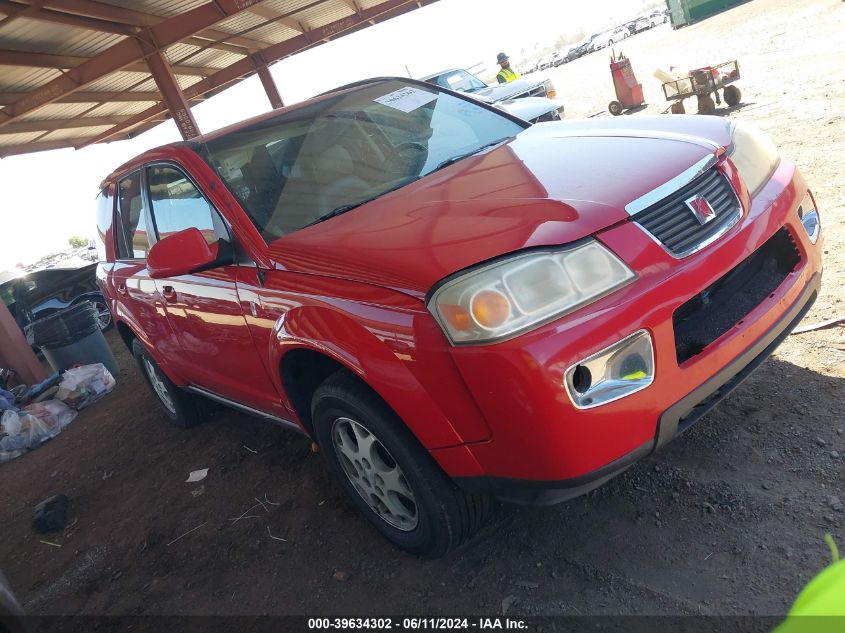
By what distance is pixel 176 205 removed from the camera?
10.5 ft

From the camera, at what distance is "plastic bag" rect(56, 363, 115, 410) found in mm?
6910

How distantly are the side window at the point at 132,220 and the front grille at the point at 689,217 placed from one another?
9.24ft

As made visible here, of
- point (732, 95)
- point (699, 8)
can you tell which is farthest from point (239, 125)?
point (699, 8)

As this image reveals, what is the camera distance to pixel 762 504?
2.20m

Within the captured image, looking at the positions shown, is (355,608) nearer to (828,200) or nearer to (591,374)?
(591,374)

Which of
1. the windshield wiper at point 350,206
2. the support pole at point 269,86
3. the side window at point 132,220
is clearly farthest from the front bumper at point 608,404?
the support pole at point 269,86

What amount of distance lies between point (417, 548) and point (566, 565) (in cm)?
55

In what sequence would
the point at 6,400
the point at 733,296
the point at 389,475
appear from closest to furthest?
the point at 733,296, the point at 389,475, the point at 6,400

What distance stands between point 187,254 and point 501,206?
4.35 feet

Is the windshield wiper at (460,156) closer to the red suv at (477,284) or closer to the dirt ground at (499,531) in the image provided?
the red suv at (477,284)

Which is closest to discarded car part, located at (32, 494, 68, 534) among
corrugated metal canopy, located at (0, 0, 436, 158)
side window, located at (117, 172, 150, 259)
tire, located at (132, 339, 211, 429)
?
tire, located at (132, 339, 211, 429)

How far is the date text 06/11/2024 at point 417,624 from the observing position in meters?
2.11

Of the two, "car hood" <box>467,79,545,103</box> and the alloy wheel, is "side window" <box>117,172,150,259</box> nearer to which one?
the alloy wheel

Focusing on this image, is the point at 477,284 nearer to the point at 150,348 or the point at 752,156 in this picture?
the point at 752,156
